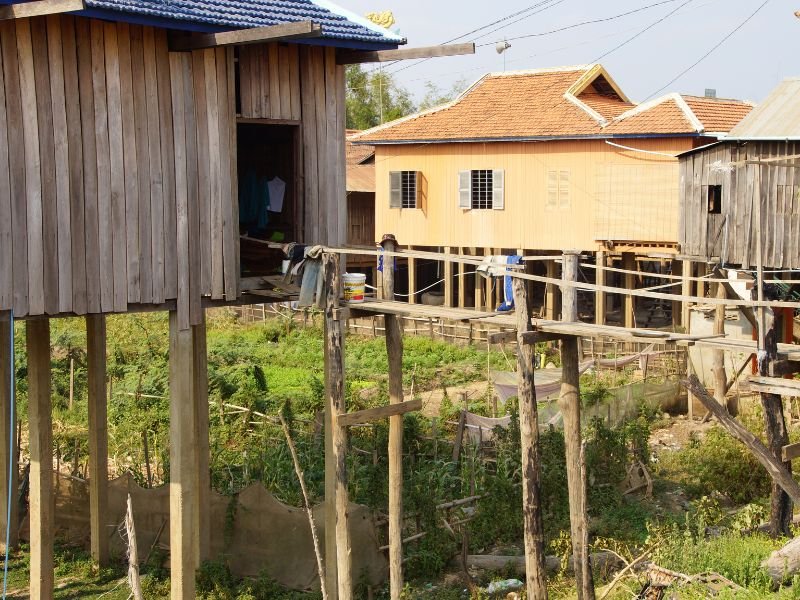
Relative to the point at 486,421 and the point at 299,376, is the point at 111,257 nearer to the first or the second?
the point at 486,421

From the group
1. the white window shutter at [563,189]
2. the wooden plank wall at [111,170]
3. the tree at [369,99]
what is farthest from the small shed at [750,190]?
the tree at [369,99]

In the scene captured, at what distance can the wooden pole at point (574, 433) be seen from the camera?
960 cm

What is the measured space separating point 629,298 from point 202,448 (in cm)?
1503

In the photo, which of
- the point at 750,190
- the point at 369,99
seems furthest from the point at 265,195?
the point at 369,99

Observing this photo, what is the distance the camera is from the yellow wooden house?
25.8 meters

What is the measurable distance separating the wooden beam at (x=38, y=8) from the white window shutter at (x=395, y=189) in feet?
71.3

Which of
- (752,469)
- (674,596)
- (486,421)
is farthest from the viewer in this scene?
(486,421)

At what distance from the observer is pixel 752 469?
15.3 metres

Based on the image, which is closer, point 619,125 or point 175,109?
point 175,109

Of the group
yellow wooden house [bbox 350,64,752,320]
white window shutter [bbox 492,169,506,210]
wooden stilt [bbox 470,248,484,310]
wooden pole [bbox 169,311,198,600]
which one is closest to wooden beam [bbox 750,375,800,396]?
wooden pole [bbox 169,311,198,600]

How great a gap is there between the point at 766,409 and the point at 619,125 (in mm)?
15807

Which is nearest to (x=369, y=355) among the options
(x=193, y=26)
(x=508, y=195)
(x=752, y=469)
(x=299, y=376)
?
(x=299, y=376)

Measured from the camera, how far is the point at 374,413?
35.3 feet

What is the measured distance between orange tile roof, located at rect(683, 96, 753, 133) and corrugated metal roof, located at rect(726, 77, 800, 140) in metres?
5.05
